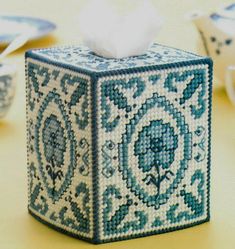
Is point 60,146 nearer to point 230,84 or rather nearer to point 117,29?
point 117,29

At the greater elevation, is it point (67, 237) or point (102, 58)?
point (102, 58)

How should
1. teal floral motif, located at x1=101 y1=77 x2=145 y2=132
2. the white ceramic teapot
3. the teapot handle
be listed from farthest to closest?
the white ceramic teapot, the teapot handle, teal floral motif, located at x1=101 y1=77 x2=145 y2=132

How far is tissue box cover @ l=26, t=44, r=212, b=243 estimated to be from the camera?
0.95m

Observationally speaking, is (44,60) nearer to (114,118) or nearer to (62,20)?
(114,118)

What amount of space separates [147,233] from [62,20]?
0.88m

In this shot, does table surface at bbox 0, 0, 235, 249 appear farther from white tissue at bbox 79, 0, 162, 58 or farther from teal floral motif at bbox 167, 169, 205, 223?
white tissue at bbox 79, 0, 162, 58

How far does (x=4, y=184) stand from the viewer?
1.13 meters

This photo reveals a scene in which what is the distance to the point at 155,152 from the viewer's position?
3.22 feet

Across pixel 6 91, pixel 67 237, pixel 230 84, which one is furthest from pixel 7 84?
pixel 67 237

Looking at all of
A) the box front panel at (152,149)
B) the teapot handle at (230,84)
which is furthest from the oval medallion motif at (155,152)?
the teapot handle at (230,84)

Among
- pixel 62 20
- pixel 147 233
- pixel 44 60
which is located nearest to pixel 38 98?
pixel 44 60

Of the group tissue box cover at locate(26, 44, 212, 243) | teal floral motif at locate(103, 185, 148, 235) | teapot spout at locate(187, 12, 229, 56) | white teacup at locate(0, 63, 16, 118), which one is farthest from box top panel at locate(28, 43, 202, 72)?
teapot spout at locate(187, 12, 229, 56)

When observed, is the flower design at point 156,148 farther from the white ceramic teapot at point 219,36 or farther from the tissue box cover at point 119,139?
the white ceramic teapot at point 219,36

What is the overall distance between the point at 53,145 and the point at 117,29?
113 mm
